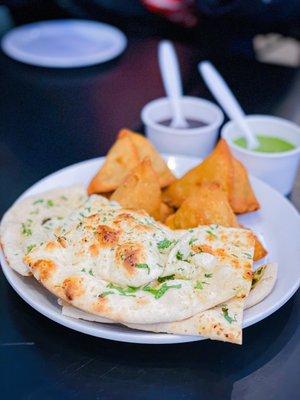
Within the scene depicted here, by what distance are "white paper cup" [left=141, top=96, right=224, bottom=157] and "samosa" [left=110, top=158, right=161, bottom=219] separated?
1.17ft

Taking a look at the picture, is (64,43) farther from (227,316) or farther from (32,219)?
(227,316)

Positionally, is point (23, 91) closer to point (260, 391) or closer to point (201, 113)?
point (201, 113)

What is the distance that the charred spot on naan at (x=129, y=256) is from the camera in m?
1.08

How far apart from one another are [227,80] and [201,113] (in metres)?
0.58

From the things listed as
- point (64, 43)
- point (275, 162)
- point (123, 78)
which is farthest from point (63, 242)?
point (64, 43)

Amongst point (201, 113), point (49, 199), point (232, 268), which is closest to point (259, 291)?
point (232, 268)

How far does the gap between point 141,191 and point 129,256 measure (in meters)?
0.31

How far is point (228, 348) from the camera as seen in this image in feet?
3.65

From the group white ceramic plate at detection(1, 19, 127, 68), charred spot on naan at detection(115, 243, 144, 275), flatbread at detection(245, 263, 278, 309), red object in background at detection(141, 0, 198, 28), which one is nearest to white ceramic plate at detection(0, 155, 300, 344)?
flatbread at detection(245, 263, 278, 309)

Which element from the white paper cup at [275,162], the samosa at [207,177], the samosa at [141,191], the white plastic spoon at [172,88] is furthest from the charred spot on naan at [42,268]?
the white plastic spoon at [172,88]

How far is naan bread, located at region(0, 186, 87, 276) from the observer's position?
3.92ft

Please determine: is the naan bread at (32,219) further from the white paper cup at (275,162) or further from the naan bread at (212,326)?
the white paper cup at (275,162)

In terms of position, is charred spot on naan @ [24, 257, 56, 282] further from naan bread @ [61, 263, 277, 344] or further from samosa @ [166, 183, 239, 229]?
samosa @ [166, 183, 239, 229]

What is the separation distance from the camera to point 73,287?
1045mm
